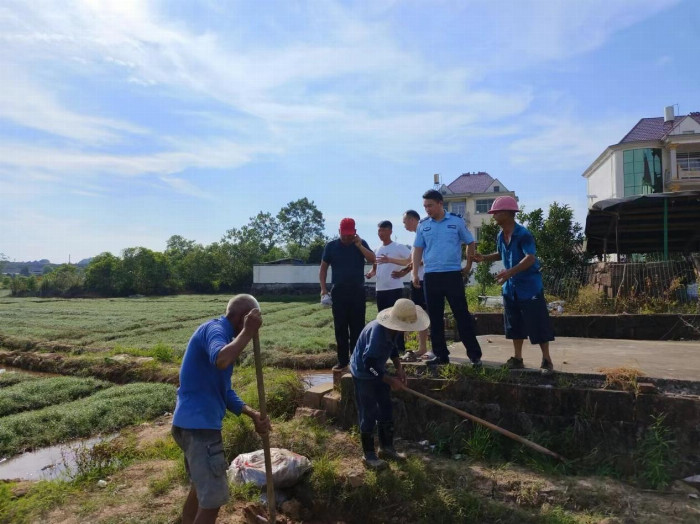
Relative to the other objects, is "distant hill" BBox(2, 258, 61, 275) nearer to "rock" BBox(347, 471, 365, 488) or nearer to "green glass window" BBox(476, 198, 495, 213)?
"green glass window" BBox(476, 198, 495, 213)

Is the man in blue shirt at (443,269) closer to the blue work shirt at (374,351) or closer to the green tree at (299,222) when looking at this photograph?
the blue work shirt at (374,351)

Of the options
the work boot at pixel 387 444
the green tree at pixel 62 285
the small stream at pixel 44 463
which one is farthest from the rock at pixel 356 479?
the green tree at pixel 62 285

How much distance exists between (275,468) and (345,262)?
223 centimetres

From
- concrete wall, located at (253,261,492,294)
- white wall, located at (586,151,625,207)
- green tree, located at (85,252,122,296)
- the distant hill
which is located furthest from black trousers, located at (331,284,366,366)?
the distant hill

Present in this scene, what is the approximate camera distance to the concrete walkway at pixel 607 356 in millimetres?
4891

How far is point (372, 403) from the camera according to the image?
4.27m

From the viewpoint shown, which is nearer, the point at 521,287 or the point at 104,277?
the point at 521,287

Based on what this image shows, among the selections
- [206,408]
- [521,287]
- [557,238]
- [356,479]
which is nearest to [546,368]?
[521,287]

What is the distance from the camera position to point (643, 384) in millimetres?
4133

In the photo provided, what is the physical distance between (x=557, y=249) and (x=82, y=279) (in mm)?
36956

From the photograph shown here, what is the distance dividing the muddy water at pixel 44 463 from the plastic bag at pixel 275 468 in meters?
2.15

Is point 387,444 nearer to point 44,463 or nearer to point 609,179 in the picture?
point 44,463

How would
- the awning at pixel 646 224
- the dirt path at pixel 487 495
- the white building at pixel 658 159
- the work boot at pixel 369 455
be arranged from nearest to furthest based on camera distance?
the dirt path at pixel 487 495
the work boot at pixel 369 455
the awning at pixel 646 224
the white building at pixel 658 159

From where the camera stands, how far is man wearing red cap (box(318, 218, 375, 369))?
215 inches
